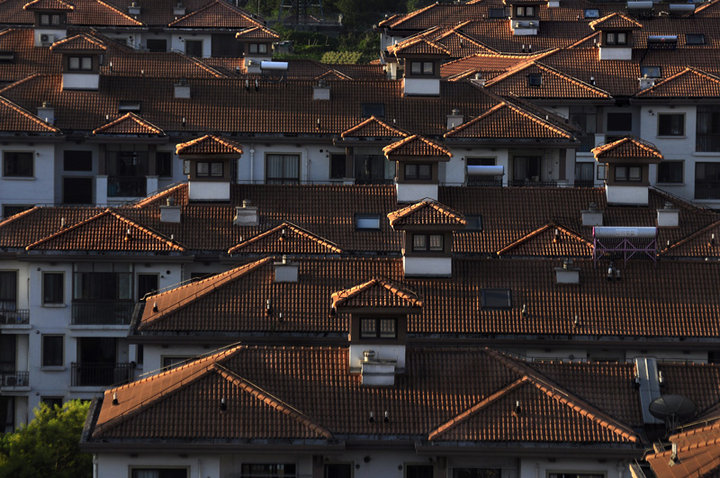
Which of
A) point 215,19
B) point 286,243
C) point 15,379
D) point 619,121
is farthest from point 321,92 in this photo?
point 215,19

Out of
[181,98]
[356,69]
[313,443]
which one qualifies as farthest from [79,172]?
[313,443]

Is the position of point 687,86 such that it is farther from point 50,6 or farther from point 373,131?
point 50,6

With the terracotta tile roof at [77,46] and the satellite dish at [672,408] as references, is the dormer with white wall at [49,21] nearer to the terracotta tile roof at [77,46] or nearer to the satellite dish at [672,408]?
the terracotta tile roof at [77,46]

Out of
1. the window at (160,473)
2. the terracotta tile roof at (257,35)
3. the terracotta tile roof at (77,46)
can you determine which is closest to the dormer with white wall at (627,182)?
the terracotta tile roof at (77,46)

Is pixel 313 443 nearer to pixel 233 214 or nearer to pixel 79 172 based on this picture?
pixel 233 214

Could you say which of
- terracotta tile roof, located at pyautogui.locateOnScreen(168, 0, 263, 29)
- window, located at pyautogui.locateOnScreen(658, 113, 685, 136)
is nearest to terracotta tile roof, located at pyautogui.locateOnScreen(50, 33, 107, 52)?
window, located at pyautogui.locateOnScreen(658, 113, 685, 136)

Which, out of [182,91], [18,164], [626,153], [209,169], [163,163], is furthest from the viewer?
[182,91]

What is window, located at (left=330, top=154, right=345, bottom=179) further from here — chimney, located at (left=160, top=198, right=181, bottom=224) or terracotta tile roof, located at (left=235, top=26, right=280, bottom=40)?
terracotta tile roof, located at (left=235, top=26, right=280, bottom=40)
